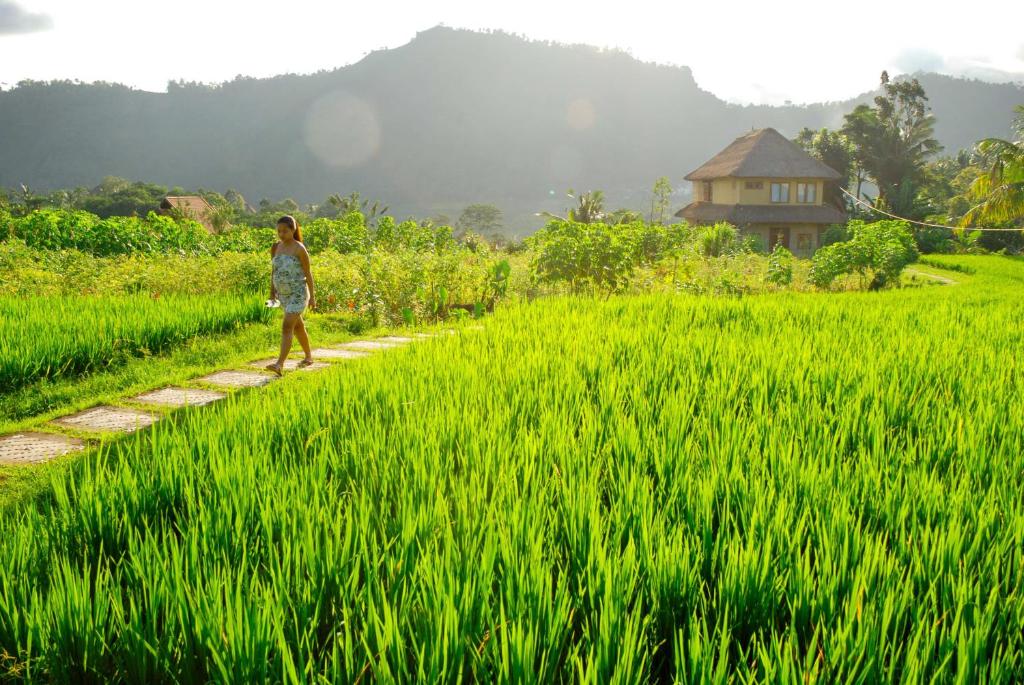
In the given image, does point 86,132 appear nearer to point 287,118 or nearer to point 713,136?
point 287,118

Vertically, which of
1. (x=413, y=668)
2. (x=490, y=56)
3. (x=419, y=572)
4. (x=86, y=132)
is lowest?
(x=413, y=668)

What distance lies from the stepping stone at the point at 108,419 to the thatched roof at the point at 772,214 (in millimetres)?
35439

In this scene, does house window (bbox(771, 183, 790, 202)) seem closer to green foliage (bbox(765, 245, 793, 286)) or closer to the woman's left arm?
green foliage (bbox(765, 245, 793, 286))

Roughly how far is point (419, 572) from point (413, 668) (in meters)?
0.22

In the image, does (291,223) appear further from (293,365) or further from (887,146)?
(887,146)

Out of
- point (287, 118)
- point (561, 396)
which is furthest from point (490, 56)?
point (561, 396)

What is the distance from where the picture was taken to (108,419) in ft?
14.8

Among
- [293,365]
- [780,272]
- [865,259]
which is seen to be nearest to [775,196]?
[865,259]

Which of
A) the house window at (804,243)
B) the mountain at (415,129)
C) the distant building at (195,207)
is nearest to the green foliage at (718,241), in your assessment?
the house window at (804,243)

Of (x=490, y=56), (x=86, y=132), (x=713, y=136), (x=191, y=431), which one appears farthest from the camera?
(x=490, y=56)

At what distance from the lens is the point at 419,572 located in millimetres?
1555

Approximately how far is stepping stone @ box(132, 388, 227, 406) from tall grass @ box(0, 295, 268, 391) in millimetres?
978

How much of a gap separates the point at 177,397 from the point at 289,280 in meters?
1.62

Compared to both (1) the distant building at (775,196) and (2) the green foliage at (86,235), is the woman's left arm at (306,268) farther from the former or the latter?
(1) the distant building at (775,196)
